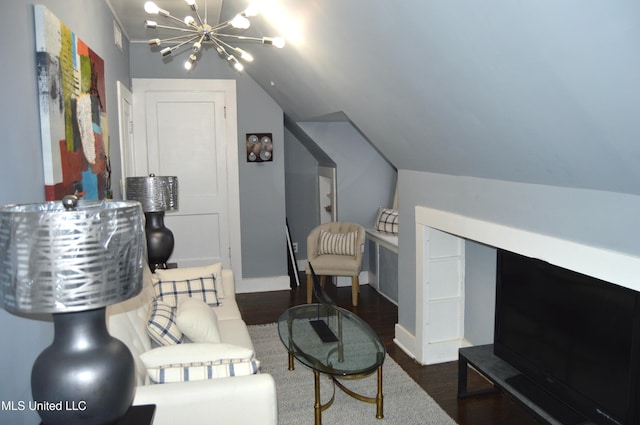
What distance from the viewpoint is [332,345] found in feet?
10.5

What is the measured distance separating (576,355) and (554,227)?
2.09ft

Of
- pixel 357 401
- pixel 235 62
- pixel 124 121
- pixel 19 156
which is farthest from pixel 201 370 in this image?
pixel 124 121

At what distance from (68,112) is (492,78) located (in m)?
1.87

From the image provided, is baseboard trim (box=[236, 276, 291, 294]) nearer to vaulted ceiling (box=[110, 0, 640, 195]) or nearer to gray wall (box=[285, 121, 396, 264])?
gray wall (box=[285, 121, 396, 264])

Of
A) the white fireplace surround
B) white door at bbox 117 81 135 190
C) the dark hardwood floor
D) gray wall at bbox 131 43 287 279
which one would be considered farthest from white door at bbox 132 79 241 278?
the white fireplace surround

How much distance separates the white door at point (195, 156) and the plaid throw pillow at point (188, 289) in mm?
1825

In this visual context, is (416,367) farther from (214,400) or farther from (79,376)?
(79,376)

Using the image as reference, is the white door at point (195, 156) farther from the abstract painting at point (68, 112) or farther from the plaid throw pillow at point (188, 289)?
the abstract painting at point (68, 112)

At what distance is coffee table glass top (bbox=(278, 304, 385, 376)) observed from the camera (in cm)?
292

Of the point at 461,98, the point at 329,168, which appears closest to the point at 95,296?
the point at 461,98

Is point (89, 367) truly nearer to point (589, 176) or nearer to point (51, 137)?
point (51, 137)

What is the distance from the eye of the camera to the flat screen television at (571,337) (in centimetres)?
220

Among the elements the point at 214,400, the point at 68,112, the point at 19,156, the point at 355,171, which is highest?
the point at 68,112

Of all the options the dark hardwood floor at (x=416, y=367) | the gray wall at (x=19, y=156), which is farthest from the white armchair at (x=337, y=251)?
the gray wall at (x=19, y=156)
